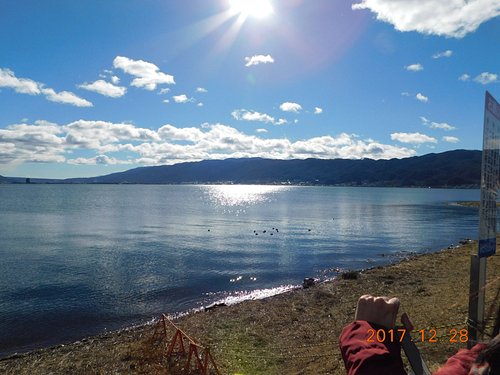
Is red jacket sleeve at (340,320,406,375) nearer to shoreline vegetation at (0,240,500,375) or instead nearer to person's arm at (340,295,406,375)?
person's arm at (340,295,406,375)

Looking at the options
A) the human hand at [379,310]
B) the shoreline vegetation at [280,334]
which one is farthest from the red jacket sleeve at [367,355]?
the shoreline vegetation at [280,334]

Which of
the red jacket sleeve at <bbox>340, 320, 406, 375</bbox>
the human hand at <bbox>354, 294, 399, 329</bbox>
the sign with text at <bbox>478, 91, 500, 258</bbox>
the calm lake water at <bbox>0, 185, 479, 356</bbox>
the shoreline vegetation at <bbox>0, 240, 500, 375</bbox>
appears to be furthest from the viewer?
the calm lake water at <bbox>0, 185, 479, 356</bbox>

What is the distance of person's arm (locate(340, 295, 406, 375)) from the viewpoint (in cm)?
263

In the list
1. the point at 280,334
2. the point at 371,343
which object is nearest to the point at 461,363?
the point at 371,343

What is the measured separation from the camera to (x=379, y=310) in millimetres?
3105

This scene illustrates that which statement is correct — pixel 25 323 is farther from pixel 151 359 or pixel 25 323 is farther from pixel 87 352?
pixel 151 359

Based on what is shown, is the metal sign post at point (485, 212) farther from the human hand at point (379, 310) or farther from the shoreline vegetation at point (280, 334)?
the human hand at point (379, 310)

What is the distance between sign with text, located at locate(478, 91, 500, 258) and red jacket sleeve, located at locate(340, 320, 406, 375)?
Answer: 5572 mm

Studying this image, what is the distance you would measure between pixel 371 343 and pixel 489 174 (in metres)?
6.19

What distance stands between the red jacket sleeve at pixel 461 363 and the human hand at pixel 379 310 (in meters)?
0.56

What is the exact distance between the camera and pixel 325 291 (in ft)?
78.7

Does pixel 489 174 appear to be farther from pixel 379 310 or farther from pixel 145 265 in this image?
pixel 145 265

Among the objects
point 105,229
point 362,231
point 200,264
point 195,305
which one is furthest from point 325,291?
point 105,229

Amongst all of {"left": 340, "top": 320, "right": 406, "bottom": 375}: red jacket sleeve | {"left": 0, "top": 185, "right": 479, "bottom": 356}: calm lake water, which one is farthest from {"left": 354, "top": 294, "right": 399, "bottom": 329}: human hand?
{"left": 0, "top": 185, "right": 479, "bottom": 356}: calm lake water
